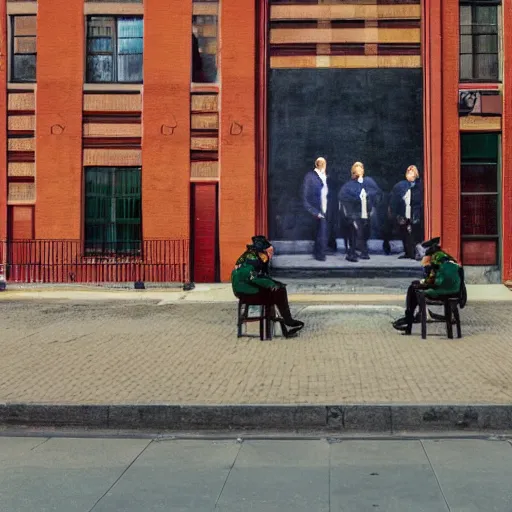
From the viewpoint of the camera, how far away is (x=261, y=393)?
290 inches

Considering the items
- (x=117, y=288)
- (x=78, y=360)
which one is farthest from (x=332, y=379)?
(x=117, y=288)

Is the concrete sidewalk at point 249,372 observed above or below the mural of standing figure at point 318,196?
below

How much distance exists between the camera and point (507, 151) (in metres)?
20.1

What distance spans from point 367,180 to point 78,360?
12376 millimetres

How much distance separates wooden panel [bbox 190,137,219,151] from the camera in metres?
20.4

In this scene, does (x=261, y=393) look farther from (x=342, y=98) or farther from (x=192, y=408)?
(x=342, y=98)

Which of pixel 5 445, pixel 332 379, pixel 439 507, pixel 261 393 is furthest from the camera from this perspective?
pixel 332 379

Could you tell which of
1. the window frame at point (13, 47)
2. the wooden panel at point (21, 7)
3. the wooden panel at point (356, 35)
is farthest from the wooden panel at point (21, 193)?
the wooden panel at point (356, 35)

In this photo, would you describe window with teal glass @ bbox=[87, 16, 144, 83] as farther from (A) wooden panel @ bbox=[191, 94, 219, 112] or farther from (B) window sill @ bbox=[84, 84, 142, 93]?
(A) wooden panel @ bbox=[191, 94, 219, 112]

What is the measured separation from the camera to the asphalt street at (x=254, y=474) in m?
4.68

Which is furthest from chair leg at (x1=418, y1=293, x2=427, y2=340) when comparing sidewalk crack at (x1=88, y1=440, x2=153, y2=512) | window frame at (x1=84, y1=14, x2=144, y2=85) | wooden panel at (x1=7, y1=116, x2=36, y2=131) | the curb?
wooden panel at (x1=7, y1=116, x2=36, y2=131)

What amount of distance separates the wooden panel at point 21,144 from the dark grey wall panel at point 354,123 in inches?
266

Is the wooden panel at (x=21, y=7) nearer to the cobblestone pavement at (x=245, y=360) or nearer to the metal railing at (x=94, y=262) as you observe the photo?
the metal railing at (x=94, y=262)

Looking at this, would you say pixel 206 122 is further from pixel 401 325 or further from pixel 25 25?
pixel 401 325
